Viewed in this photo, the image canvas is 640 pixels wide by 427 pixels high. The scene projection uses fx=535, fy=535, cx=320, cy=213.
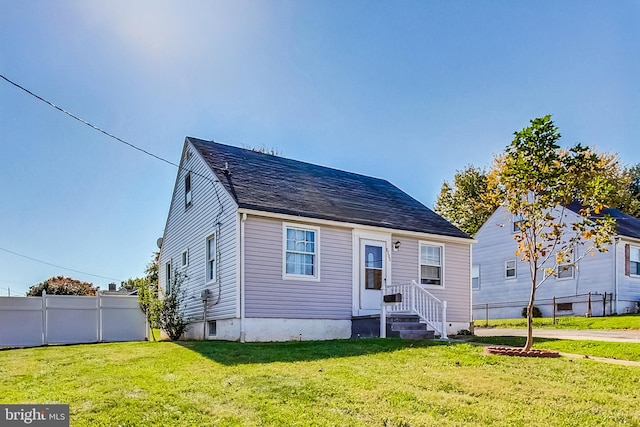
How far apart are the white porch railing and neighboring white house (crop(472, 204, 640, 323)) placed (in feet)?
22.2

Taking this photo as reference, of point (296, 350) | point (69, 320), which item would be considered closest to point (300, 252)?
point (296, 350)

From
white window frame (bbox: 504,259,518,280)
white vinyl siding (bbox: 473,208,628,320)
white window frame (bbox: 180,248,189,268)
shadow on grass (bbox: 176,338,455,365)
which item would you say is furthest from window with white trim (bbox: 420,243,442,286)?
white window frame (bbox: 504,259,518,280)

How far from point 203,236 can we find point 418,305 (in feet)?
20.5

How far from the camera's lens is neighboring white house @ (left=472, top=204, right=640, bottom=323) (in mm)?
21453

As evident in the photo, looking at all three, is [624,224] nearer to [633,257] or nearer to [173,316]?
[633,257]

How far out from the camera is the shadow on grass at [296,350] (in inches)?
353

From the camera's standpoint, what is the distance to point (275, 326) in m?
12.7

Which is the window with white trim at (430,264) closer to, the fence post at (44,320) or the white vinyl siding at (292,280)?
the white vinyl siding at (292,280)

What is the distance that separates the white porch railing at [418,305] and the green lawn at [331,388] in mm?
4016

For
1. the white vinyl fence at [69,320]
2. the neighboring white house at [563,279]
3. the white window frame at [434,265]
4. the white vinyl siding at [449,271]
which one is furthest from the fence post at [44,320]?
the neighboring white house at [563,279]

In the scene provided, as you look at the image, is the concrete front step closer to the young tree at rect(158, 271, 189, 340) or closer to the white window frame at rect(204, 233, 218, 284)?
the white window frame at rect(204, 233, 218, 284)

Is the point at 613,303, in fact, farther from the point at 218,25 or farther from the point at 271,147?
the point at 271,147

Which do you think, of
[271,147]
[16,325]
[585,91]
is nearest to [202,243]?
[16,325]

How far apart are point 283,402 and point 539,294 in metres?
21.0
